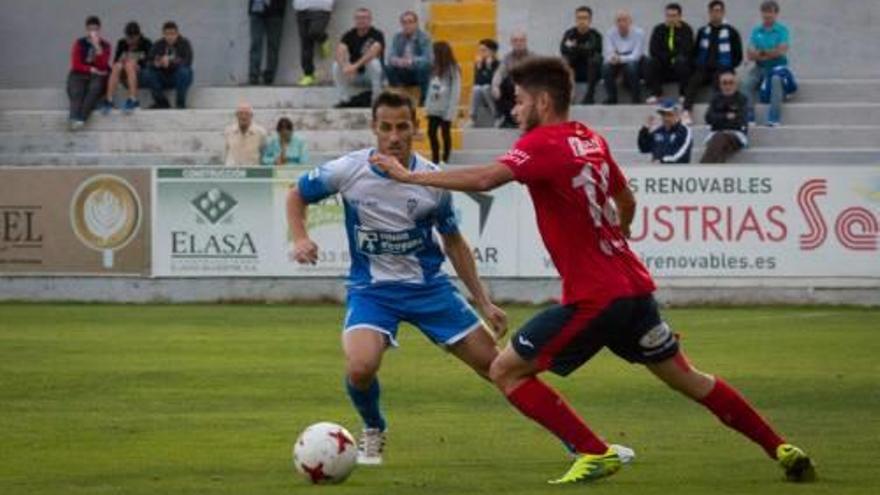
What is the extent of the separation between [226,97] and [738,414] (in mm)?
25167

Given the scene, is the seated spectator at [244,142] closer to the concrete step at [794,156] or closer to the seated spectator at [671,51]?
the concrete step at [794,156]

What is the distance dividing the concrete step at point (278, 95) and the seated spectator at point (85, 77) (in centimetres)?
87

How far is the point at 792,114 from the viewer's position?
3272cm

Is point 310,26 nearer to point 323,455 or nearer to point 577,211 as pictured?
point 323,455

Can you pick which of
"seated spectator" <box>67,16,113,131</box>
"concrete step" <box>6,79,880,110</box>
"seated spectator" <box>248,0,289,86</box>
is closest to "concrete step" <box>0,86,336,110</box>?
"concrete step" <box>6,79,880,110</box>

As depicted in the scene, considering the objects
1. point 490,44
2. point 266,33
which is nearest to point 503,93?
point 490,44

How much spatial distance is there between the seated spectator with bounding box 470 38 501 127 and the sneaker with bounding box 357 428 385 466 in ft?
68.6

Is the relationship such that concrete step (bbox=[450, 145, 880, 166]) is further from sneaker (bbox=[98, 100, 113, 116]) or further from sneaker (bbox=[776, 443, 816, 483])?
sneaker (bbox=[776, 443, 816, 483])

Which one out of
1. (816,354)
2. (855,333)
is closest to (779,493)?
(816,354)

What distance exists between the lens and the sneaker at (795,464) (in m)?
10.9

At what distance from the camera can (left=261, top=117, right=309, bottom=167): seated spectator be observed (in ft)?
101

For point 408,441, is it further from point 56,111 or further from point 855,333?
point 56,111

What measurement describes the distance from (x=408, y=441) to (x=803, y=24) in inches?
881

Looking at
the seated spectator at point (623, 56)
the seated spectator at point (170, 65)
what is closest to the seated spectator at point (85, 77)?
the seated spectator at point (170, 65)
